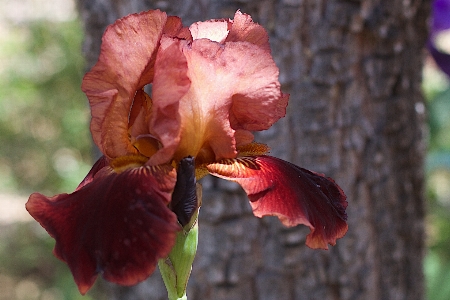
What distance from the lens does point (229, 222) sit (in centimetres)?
116

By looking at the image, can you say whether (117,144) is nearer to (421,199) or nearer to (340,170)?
(340,170)

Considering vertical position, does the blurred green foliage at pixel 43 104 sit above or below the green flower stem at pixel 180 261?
below

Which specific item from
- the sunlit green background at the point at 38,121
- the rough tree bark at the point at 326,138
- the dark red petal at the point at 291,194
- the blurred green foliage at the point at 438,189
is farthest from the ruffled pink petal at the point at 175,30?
the sunlit green background at the point at 38,121

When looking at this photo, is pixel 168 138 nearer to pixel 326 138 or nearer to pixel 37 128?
pixel 326 138

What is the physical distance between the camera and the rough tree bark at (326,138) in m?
1.12

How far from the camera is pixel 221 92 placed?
531mm

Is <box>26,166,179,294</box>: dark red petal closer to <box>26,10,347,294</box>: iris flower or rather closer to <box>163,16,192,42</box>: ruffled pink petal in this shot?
<box>26,10,347,294</box>: iris flower

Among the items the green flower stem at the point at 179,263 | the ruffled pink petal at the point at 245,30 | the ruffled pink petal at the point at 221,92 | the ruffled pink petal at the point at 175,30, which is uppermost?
the ruffled pink petal at the point at 245,30

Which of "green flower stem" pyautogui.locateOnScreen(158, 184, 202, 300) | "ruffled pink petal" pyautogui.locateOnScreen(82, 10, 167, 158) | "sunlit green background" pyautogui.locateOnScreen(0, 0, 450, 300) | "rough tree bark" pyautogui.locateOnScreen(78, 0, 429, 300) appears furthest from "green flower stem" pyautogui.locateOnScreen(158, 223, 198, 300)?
"sunlit green background" pyautogui.locateOnScreen(0, 0, 450, 300)

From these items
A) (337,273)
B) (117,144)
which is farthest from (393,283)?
(117,144)

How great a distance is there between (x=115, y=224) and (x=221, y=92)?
0.56 feet

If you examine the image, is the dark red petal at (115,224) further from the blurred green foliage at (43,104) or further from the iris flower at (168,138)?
the blurred green foliage at (43,104)

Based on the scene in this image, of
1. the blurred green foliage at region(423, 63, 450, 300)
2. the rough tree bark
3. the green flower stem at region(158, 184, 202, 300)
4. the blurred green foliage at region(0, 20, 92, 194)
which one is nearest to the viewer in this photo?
the green flower stem at region(158, 184, 202, 300)

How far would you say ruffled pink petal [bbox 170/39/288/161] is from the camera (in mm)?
516
